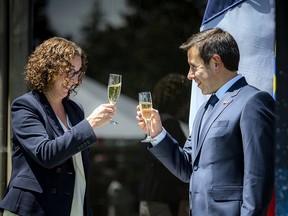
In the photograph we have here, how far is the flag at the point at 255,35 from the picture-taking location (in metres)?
3.48

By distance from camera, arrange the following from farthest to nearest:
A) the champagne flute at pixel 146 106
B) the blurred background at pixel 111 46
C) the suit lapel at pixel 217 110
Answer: the blurred background at pixel 111 46, the champagne flute at pixel 146 106, the suit lapel at pixel 217 110

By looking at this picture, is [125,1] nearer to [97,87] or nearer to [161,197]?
[97,87]

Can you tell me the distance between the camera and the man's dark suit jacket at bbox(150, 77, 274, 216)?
2930 millimetres

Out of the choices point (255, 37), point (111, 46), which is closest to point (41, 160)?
point (255, 37)

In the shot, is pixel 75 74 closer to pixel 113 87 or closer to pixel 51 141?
pixel 113 87

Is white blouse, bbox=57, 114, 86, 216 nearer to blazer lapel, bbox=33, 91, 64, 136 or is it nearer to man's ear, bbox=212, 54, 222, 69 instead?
blazer lapel, bbox=33, 91, 64, 136

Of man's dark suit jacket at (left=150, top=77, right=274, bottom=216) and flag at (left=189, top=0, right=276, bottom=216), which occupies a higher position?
flag at (left=189, top=0, right=276, bottom=216)

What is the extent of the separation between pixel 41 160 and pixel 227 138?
3.03 ft

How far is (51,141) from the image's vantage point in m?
3.28

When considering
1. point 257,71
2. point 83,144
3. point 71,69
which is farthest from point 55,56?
point 257,71

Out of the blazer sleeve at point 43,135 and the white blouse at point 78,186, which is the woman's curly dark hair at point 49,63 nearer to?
the blazer sleeve at point 43,135

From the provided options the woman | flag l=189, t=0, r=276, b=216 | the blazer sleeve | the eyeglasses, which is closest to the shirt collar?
flag l=189, t=0, r=276, b=216

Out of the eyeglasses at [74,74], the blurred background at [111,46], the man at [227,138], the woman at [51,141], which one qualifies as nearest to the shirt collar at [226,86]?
the man at [227,138]

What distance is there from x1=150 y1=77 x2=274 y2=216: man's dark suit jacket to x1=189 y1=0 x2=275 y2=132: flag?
34 centimetres
